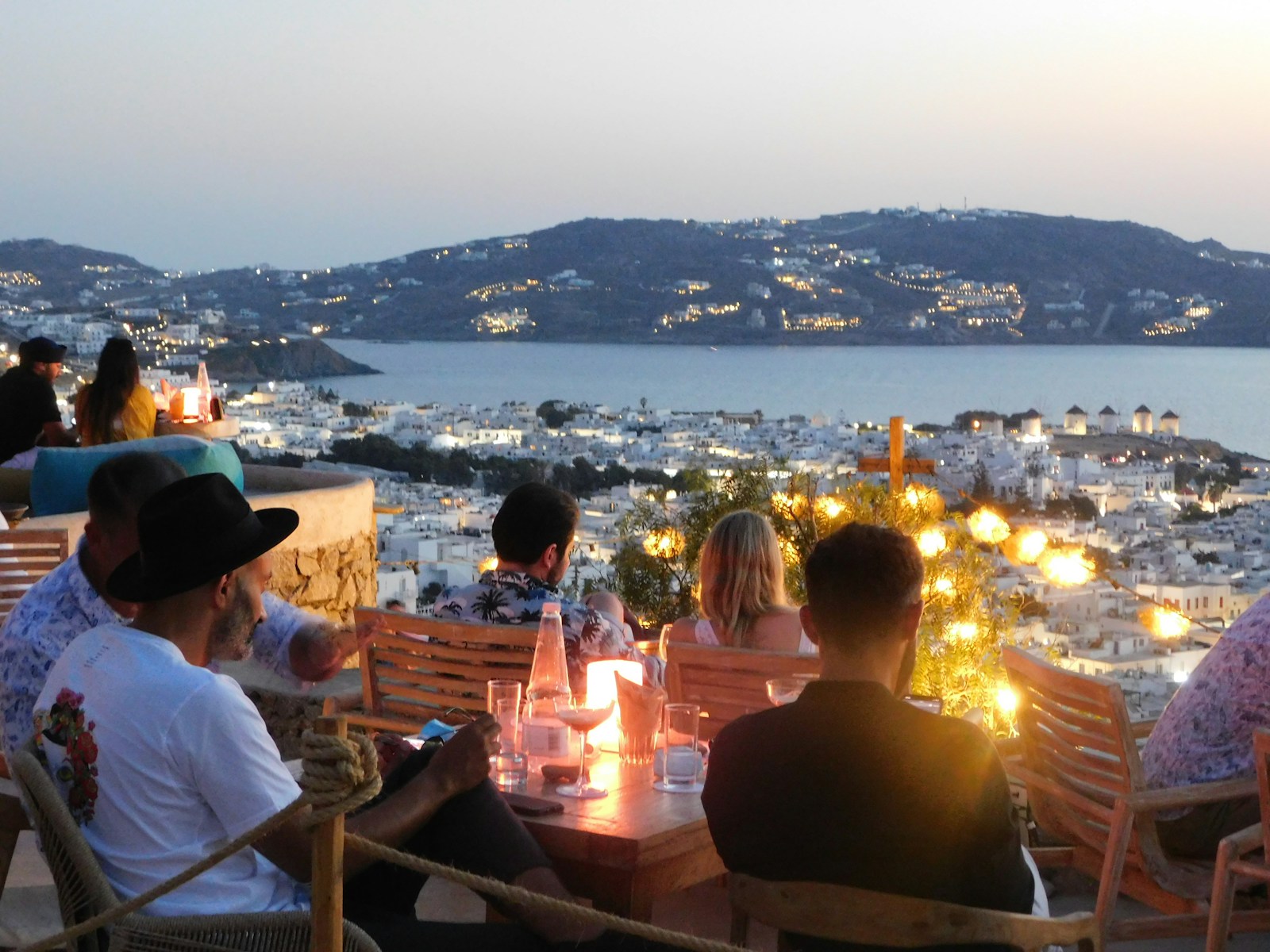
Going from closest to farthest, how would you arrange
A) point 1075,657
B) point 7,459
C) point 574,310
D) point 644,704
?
point 644,704 → point 1075,657 → point 7,459 → point 574,310

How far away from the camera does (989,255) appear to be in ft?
95.7

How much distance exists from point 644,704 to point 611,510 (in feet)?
25.3

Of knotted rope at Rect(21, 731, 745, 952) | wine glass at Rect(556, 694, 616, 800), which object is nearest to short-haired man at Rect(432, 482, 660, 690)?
wine glass at Rect(556, 694, 616, 800)

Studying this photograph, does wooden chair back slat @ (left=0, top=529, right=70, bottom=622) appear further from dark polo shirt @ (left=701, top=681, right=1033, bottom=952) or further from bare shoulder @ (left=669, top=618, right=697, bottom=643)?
dark polo shirt @ (left=701, top=681, right=1033, bottom=952)

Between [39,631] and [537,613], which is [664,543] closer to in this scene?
[537,613]

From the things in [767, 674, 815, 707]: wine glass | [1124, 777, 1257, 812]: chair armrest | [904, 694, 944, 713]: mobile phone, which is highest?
[904, 694, 944, 713]: mobile phone

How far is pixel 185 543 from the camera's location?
215 centimetres

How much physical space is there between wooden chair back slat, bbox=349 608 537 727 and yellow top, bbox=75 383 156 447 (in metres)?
3.69

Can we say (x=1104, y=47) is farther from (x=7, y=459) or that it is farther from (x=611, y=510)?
(x=7, y=459)

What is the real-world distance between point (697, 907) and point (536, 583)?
98 centimetres

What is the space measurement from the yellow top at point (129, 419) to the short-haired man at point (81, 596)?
4.67m

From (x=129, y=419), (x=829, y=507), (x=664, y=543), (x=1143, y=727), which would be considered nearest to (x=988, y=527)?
(x=829, y=507)

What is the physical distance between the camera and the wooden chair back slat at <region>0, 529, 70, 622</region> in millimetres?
4551

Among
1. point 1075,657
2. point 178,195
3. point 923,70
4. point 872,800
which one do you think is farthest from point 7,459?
point 178,195
